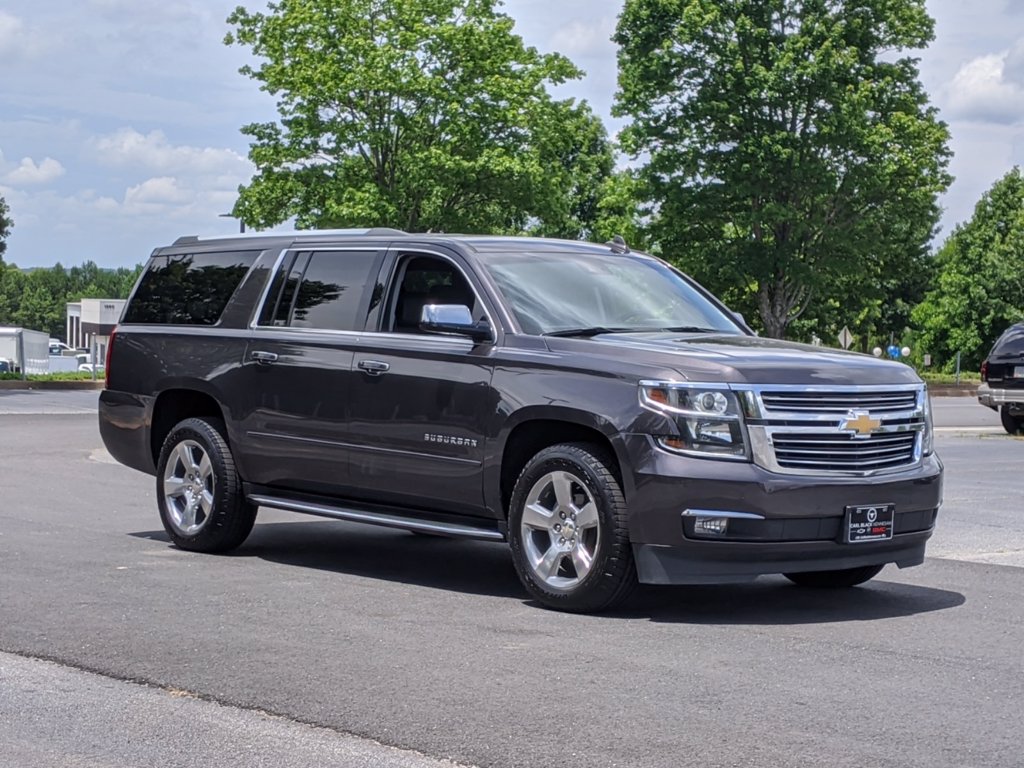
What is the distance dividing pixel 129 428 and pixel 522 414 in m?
3.69

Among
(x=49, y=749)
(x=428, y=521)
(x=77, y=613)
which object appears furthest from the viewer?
(x=428, y=521)

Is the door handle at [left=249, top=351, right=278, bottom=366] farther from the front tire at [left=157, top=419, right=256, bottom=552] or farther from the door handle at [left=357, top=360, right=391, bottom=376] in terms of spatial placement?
the door handle at [left=357, top=360, right=391, bottom=376]

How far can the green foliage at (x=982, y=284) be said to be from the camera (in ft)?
250

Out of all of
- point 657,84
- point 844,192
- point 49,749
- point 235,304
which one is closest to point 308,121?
point 657,84

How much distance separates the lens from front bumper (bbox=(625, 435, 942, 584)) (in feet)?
24.5

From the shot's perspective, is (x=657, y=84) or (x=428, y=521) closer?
(x=428, y=521)

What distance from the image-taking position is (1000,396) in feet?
82.3

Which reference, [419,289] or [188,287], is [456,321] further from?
[188,287]

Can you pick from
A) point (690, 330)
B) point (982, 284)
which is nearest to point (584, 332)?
point (690, 330)

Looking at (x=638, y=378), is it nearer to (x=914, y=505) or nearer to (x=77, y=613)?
(x=914, y=505)

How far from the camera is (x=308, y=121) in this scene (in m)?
51.4

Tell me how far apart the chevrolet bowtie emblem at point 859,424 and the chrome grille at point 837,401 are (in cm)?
3

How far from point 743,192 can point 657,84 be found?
4.50 metres

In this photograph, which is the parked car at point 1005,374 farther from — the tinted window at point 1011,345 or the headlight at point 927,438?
the headlight at point 927,438
